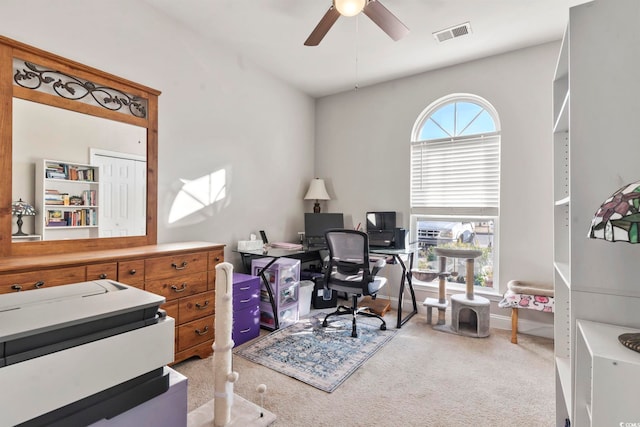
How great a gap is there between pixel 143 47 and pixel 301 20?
4.30ft

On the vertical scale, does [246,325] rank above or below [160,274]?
below

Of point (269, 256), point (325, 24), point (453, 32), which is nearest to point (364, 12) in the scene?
point (325, 24)

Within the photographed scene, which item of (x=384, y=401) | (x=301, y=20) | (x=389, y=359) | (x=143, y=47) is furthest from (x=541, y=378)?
(x=143, y=47)

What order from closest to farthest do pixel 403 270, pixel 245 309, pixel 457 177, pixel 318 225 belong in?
pixel 245 309 < pixel 403 270 < pixel 457 177 < pixel 318 225

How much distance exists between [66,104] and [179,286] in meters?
1.43

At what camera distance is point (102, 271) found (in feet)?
5.96

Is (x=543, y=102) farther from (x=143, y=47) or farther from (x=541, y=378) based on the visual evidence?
(x=143, y=47)

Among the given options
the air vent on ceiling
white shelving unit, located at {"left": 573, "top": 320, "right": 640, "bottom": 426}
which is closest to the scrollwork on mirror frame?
the air vent on ceiling

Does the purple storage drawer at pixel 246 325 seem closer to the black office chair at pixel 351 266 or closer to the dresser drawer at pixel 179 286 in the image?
the dresser drawer at pixel 179 286

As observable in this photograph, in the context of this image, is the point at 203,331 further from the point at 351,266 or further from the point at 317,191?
the point at 317,191

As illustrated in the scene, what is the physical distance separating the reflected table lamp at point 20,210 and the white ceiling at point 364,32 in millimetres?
1802

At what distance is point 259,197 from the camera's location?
3.60m

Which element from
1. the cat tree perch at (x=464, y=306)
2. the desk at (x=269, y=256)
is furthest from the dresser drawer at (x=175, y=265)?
the cat tree perch at (x=464, y=306)

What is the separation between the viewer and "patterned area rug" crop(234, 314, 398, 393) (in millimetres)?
2213
